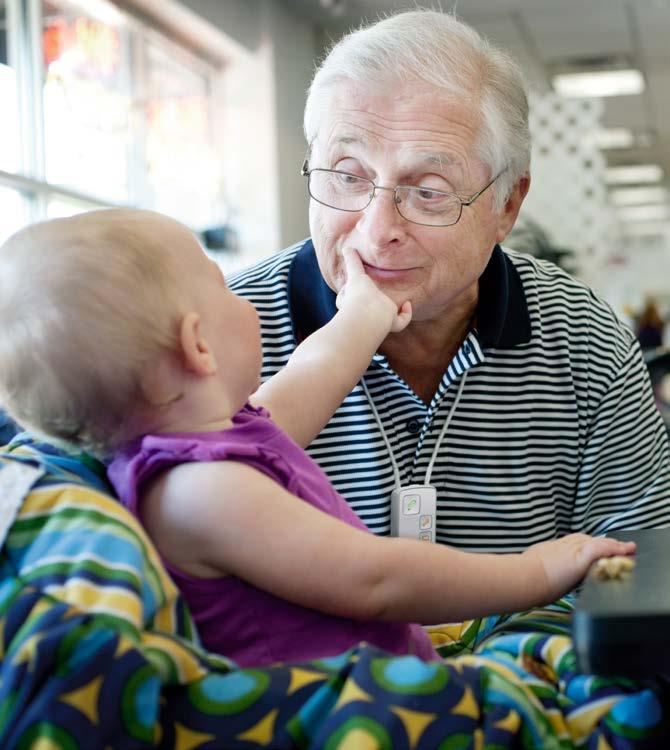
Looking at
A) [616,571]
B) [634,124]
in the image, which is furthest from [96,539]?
[634,124]

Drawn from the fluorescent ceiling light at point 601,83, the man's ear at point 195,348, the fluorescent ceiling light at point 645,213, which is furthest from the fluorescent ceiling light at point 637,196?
the man's ear at point 195,348

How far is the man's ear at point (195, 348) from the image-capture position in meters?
0.86

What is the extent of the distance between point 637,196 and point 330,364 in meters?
14.3

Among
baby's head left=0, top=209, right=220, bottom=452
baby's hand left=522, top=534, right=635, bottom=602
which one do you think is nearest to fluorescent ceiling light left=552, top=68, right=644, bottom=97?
baby's hand left=522, top=534, right=635, bottom=602

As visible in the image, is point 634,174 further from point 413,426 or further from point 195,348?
point 195,348

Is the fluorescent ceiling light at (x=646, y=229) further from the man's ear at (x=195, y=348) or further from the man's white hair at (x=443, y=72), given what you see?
the man's ear at (x=195, y=348)

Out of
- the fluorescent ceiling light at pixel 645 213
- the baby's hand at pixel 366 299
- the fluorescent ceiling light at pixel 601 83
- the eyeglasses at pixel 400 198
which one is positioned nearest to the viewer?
the baby's hand at pixel 366 299

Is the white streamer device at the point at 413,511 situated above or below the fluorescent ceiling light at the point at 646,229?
below

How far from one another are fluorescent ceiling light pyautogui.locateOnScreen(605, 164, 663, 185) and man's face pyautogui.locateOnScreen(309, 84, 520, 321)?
37.7 ft

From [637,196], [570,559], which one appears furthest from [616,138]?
[570,559]

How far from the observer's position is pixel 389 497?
58.0 inches

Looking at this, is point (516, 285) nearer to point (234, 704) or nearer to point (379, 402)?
point (379, 402)

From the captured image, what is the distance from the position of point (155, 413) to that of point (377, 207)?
62 centimetres

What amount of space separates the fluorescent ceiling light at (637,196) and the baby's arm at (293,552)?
13870mm
